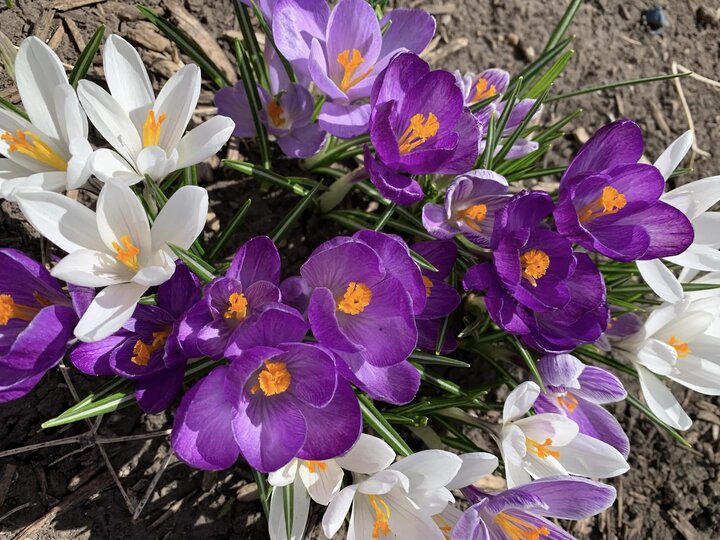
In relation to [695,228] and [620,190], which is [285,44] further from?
[695,228]

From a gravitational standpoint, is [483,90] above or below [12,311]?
above

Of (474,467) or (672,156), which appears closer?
(474,467)

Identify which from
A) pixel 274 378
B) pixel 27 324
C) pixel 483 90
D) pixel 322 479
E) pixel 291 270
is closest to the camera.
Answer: pixel 274 378

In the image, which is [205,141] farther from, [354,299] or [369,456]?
[369,456]

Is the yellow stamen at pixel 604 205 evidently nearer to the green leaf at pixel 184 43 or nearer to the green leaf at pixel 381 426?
the green leaf at pixel 381 426

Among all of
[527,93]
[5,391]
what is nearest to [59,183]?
[5,391]

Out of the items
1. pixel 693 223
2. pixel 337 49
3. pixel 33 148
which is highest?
pixel 337 49

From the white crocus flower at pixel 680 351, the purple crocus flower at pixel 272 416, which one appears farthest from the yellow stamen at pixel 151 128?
the white crocus flower at pixel 680 351

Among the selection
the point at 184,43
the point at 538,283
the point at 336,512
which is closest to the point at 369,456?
the point at 336,512
